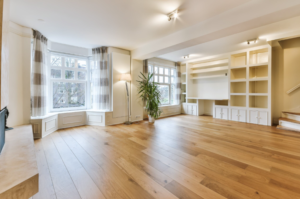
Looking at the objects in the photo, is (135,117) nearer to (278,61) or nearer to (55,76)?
(55,76)

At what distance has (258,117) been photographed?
4477 mm

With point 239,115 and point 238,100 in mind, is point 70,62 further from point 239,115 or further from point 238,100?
point 238,100

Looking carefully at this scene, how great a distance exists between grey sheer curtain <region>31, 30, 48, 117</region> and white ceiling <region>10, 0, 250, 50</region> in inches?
11.6

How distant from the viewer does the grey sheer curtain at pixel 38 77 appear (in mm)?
3283

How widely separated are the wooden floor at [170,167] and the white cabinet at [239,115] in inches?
→ 62.9

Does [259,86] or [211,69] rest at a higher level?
[211,69]

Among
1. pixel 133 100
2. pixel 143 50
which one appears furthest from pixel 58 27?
pixel 133 100

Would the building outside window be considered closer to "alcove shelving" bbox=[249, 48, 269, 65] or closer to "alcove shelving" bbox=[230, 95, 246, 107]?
"alcove shelving" bbox=[230, 95, 246, 107]

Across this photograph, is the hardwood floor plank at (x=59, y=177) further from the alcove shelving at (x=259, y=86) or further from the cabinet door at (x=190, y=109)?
the alcove shelving at (x=259, y=86)

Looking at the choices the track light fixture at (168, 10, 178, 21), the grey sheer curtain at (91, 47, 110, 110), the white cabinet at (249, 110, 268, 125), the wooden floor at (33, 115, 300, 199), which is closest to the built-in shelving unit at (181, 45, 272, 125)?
the white cabinet at (249, 110, 268, 125)

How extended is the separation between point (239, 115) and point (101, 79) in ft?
16.6

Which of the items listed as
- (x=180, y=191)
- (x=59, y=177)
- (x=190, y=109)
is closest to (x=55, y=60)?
(x=59, y=177)

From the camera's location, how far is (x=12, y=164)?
1.32 metres

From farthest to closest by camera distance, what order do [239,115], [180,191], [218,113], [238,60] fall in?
[218,113] → [238,60] → [239,115] → [180,191]
